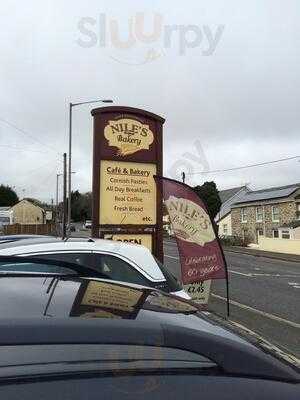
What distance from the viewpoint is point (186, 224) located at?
8.48 meters

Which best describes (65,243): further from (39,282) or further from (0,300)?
(0,300)

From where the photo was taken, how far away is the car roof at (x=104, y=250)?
576 centimetres

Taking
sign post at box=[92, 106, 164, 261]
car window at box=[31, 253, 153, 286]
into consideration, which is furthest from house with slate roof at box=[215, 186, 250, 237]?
car window at box=[31, 253, 153, 286]

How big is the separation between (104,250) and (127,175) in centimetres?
570

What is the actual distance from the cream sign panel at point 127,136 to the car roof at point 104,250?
5.61 m

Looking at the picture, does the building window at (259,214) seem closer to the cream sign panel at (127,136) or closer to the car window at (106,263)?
the cream sign panel at (127,136)

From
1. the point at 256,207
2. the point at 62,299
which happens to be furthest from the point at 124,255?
the point at 256,207

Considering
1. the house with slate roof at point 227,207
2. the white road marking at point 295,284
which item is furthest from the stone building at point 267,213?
the white road marking at point 295,284

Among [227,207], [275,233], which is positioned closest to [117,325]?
[275,233]

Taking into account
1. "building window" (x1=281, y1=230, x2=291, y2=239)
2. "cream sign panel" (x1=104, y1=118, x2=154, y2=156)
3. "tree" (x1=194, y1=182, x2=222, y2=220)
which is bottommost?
"building window" (x1=281, y1=230, x2=291, y2=239)

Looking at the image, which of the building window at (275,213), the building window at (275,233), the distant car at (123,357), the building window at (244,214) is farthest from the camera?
the building window at (244,214)

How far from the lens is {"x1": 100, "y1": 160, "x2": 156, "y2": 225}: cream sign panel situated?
1143 cm

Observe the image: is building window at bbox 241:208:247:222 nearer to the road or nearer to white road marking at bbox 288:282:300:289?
the road

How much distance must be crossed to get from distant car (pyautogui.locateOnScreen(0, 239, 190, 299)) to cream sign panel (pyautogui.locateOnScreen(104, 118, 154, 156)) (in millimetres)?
5673
